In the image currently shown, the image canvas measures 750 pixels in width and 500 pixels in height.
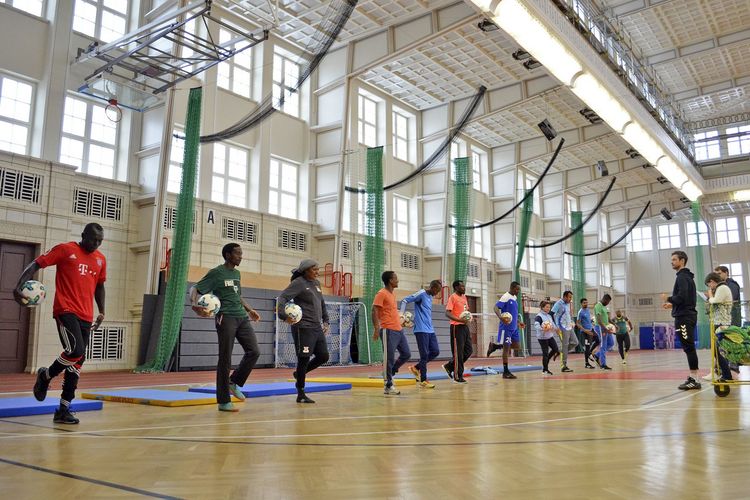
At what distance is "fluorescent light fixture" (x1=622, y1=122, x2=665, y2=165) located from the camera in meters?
18.0

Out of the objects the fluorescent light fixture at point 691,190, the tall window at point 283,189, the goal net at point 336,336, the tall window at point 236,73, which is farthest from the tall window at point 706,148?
the tall window at point 236,73

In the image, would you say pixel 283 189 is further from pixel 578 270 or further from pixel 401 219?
pixel 578 270

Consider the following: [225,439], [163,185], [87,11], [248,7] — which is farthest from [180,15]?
[225,439]

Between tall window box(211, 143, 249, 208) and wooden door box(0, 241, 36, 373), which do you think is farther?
tall window box(211, 143, 249, 208)

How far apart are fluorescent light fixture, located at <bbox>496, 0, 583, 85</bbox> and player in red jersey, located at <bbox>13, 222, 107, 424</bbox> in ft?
29.9

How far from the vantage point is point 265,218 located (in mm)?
16203

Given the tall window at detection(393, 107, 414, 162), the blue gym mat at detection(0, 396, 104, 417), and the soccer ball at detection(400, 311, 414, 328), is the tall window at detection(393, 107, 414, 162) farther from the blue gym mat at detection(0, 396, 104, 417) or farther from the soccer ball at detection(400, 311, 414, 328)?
the blue gym mat at detection(0, 396, 104, 417)

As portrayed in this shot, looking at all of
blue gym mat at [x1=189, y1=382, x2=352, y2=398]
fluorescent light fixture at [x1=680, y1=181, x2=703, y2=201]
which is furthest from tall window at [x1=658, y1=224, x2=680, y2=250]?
blue gym mat at [x1=189, y1=382, x2=352, y2=398]

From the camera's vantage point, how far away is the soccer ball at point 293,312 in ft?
18.3

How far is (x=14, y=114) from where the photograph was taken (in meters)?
12.2

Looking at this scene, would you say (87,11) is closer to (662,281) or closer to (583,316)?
(583,316)

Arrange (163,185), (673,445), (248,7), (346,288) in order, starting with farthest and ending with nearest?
(346,288)
(248,7)
(163,185)
(673,445)

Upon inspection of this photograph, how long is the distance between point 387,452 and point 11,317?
10.9 metres

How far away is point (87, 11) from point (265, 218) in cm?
644
